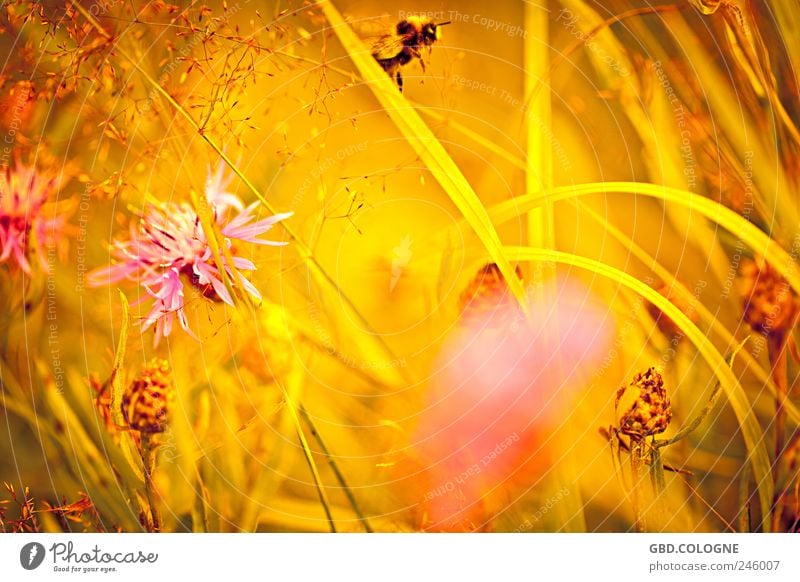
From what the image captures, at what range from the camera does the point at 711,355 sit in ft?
3.55

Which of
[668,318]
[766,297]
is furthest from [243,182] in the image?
[766,297]

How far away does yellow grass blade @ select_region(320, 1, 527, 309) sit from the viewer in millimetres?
1046

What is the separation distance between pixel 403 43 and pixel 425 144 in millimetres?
145

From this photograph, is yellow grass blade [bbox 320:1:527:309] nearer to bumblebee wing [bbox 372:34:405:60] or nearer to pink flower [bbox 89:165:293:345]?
bumblebee wing [bbox 372:34:405:60]

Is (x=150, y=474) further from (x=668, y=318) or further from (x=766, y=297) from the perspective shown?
(x=766, y=297)

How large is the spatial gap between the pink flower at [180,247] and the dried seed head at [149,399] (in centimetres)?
5

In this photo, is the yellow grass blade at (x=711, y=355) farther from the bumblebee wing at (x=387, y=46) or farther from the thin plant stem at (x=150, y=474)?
the thin plant stem at (x=150, y=474)

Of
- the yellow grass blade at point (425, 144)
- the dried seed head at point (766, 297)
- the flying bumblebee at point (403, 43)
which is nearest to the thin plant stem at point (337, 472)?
the yellow grass blade at point (425, 144)

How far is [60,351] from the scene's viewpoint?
1044 millimetres

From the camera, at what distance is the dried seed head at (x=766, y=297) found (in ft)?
3.58

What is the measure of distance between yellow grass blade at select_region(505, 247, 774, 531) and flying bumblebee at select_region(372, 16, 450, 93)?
0.30 meters

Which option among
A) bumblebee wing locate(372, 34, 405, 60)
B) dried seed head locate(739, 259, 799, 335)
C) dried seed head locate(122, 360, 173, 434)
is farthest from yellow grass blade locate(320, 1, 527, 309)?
dried seed head locate(122, 360, 173, 434)
